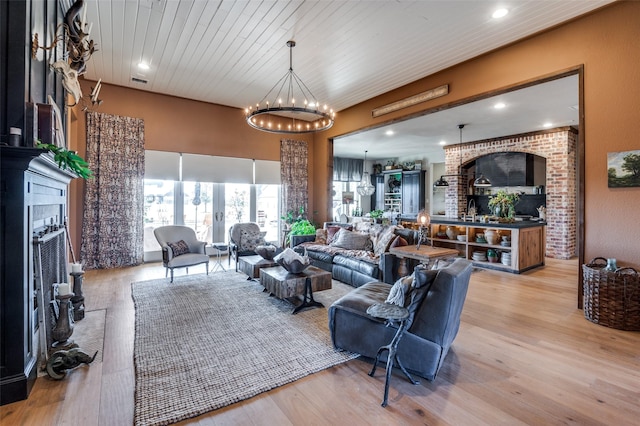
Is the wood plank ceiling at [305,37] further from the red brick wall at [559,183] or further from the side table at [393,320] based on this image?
the red brick wall at [559,183]

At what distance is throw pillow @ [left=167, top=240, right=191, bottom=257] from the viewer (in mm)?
4966

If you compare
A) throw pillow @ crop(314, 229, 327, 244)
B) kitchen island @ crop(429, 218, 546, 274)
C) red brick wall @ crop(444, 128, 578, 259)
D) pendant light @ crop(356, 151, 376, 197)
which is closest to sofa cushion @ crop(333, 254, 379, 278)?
throw pillow @ crop(314, 229, 327, 244)

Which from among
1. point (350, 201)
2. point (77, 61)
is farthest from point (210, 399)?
point (350, 201)

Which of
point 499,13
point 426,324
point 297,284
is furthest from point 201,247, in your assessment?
point 499,13

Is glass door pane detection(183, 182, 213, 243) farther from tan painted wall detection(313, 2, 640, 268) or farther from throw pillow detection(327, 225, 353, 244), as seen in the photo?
tan painted wall detection(313, 2, 640, 268)

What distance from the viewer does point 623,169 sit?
3.31 meters

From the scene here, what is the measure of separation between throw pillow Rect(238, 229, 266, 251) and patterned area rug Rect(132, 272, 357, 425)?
142 cm

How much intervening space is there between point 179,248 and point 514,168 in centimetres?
859

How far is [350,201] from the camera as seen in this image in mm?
12156

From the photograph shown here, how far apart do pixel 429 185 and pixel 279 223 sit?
664 centimetres

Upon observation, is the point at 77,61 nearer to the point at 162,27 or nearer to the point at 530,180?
the point at 162,27

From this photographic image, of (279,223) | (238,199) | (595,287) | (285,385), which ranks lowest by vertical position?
(285,385)

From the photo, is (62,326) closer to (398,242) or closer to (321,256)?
(321,256)

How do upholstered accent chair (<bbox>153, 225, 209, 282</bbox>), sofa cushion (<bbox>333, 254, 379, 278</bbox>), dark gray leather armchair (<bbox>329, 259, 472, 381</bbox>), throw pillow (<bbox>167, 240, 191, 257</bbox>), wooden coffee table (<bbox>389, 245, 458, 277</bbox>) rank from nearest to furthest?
dark gray leather armchair (<bbox>329, 259, 472, 381</bbox>), wooden coffee table (<bbox>389, 245, 458, 277</bbox>), sofa cushion (<bbox>333, 254, 379, 278</bbox>), upholstered accent chair (<bbox>153, 225, 209, 282</bbox>), throw pillow (<bbox>167, 240, 191, 257</bbox>)
